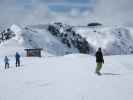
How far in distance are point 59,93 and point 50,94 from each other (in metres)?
0.38

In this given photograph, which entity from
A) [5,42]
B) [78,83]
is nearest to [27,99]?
[78,83]

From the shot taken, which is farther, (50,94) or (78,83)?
(78,83)

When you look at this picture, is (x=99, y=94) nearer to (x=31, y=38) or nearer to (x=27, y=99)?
(x=27, y=99)

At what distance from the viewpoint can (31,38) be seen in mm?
186500

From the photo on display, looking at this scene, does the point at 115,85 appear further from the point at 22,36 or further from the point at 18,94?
the point at 22,36

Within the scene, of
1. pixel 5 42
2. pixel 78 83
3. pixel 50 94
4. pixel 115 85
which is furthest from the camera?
pixel 5 42

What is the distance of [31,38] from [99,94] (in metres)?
176

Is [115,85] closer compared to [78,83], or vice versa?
[115,85]

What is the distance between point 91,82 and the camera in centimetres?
1512

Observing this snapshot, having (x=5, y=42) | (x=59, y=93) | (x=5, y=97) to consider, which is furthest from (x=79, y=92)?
(x=5, y=42)

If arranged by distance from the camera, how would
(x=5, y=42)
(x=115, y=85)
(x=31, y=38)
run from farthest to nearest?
(x=31, y=38)
(x=5, y=42)
(x=115, y=85)

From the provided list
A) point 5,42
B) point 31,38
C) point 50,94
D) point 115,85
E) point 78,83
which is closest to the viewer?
point 50,94

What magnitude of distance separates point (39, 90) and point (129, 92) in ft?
13.8

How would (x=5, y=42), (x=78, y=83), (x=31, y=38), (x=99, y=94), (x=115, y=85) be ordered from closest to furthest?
(x=99, y=94) → (x=115, y=85) → (x=78, y=83) → (x=5, y=42) → (x=31, y=38)
